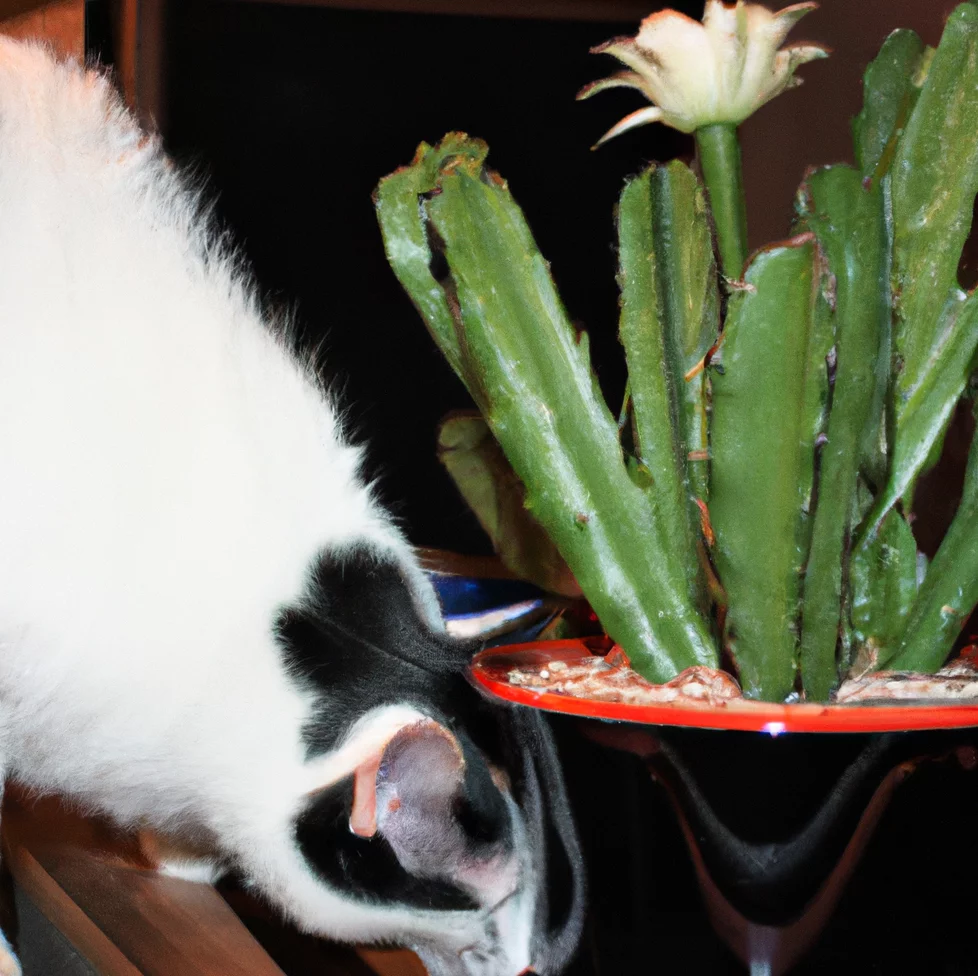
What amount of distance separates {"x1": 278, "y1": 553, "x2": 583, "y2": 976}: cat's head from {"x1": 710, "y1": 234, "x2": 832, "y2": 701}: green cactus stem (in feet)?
0.35

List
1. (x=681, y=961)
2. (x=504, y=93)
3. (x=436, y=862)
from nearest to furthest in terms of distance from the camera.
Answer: (x=681, y=961), (x=436, y=862), (x=504, y=93)

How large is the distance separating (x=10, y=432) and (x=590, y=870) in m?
0.29

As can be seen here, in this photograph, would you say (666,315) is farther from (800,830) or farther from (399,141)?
(399,141)

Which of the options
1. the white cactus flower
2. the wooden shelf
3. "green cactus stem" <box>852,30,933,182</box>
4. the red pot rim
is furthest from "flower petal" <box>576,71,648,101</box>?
the wooden shelf

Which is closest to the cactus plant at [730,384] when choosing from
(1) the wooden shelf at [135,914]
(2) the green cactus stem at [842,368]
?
(2) the green cactus stem at [842,368]

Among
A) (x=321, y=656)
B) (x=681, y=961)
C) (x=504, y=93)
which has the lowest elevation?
(x=681, y=961)

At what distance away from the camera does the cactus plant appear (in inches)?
12.7

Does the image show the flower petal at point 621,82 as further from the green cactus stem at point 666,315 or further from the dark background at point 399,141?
the dark background at point 399,141

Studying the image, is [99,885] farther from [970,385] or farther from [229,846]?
[970,385]

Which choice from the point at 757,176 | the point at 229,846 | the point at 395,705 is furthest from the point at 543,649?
the point at 757,176

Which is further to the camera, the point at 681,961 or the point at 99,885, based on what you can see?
the point at 99,885

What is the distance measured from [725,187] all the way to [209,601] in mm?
283

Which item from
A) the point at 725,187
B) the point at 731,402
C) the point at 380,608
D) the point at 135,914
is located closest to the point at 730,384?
the point at 731,402

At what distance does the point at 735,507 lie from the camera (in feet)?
1.06
